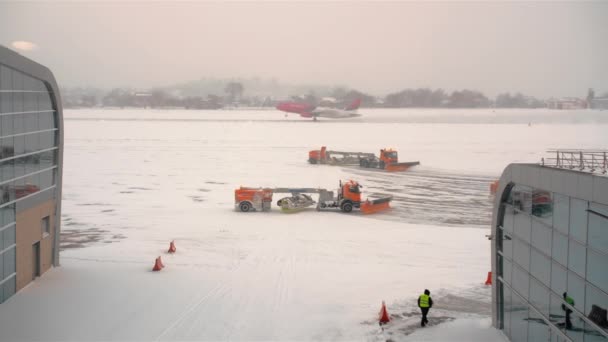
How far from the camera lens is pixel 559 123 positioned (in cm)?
11825

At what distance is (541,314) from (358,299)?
6.49 meters

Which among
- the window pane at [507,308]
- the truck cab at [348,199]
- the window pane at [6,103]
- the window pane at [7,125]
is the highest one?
the window pane at [6,103]

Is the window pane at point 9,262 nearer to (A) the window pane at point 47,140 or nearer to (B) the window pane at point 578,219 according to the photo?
(A) the window pane at point 47,140

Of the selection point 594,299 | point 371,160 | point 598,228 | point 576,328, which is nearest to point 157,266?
point 576,328

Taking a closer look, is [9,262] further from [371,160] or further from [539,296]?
[371,160]

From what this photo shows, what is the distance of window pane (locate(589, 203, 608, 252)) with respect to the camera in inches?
370

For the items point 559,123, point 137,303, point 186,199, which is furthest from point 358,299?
point 559,123

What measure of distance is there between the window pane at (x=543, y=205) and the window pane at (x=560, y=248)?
40 centimetres

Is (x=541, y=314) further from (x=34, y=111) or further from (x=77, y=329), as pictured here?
(x=34, y=111)

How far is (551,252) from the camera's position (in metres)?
11.6

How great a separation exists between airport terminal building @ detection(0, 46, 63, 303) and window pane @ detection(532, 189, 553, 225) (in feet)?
43.1

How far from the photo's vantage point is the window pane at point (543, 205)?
1168cm

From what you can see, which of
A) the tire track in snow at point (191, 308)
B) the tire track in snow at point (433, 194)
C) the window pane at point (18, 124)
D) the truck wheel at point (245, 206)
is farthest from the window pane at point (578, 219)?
the truck wheel at point (245, 206)

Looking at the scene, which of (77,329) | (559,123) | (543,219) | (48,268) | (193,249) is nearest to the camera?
(543,219)
